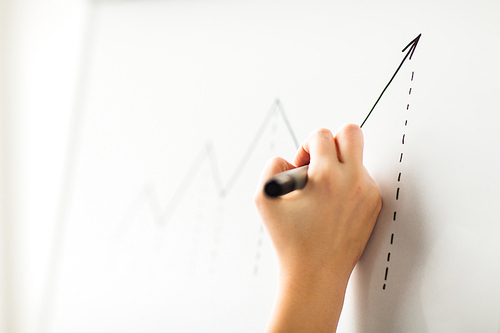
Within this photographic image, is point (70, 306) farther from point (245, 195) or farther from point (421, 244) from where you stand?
point (421, 244)

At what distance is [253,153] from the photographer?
1.45ft

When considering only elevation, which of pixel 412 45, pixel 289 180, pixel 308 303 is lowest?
pixel 308 303

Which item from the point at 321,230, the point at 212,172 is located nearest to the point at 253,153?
the point at 212,172

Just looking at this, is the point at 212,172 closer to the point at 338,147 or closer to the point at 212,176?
the point at 212,176

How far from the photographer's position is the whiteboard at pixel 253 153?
292 millimetres

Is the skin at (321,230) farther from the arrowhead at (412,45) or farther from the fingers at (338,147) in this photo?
the arrowhead at (412,45)

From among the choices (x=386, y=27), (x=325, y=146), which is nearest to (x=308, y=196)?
(x=325, y=146)

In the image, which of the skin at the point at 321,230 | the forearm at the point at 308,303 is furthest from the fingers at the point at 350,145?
the forearm at the point at 308,303

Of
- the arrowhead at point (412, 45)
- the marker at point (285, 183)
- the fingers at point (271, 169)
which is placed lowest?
the marker at point (285, 183)

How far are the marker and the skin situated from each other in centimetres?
1

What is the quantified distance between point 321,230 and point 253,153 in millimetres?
168

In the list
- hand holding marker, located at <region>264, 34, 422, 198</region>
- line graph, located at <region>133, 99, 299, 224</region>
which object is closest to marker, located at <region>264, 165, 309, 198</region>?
hand holding marker, located at <region>264, 34, 422, 198</region>

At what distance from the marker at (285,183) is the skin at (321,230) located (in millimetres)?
13

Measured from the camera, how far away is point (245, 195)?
442mm
